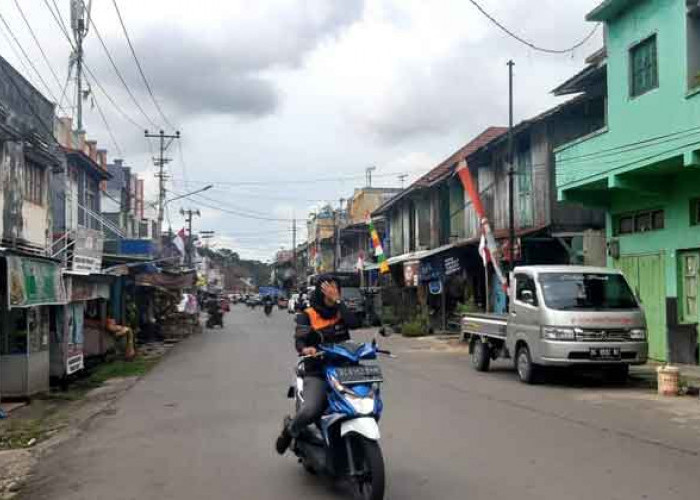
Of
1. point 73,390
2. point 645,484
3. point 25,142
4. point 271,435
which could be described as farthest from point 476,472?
point 25,142

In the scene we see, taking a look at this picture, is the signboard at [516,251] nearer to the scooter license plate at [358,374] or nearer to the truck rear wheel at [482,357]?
the truck rear wheel at [482,357]

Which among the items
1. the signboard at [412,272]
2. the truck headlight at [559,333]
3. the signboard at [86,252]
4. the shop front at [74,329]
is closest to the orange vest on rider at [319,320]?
the truck headlight at [559,333]

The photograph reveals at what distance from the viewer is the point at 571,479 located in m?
6.87

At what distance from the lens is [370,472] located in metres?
5.88

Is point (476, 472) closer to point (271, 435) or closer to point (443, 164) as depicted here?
point (271, 435)

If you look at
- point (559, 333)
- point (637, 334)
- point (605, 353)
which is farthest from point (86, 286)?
point (637, 334)

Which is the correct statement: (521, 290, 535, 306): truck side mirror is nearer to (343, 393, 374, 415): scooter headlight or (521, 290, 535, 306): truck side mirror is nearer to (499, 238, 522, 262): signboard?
(343, 393, 374, 415): scooter headlight

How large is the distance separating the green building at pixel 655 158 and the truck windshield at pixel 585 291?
2.59m

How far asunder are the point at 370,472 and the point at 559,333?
8.45 meters

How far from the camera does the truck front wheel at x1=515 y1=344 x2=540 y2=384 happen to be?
47.2 feet

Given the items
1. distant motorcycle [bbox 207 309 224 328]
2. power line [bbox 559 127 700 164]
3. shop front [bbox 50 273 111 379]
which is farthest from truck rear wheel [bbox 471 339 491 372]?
distant motorcycle [bbox 207 309 224 328]

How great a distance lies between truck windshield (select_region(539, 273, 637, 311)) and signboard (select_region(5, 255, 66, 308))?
8716mm

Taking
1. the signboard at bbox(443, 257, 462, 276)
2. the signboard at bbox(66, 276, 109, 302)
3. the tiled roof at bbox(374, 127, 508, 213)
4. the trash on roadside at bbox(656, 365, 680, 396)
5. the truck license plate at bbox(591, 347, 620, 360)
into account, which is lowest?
the trash on roadside at bbox(656, 365, 680, 396)

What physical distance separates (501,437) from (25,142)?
11680 millimetres
